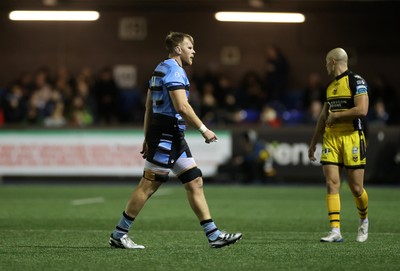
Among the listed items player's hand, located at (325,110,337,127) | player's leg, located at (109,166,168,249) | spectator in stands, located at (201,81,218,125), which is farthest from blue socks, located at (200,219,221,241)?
spectator in stands, located at (201,81,218,125)

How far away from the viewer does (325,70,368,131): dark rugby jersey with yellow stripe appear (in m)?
10.6

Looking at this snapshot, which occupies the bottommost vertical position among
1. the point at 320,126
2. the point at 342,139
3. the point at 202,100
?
the point at 202,100

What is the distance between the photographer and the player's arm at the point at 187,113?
A: 361 inches

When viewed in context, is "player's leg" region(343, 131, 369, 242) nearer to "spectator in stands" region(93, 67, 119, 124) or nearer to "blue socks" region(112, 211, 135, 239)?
"blue socks" region(112, 211, 135, 239)

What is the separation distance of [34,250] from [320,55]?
65.4 feet

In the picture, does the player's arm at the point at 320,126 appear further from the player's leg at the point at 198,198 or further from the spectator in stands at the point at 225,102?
the spectator in stands at the point at 225,102

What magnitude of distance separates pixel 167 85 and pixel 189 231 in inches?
121

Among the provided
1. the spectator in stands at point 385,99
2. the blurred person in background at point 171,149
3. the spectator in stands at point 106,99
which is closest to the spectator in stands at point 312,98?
the spectator in stands at point 385,99

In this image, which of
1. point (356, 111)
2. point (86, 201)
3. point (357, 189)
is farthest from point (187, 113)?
point (86, 201)

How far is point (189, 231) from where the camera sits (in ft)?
39.5

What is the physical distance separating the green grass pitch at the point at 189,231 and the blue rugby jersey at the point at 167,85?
4.49 ft

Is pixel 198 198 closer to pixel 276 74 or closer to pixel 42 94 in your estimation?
pixel 42 94

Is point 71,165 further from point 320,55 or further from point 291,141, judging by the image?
point 320,55

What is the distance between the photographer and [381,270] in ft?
27.0
